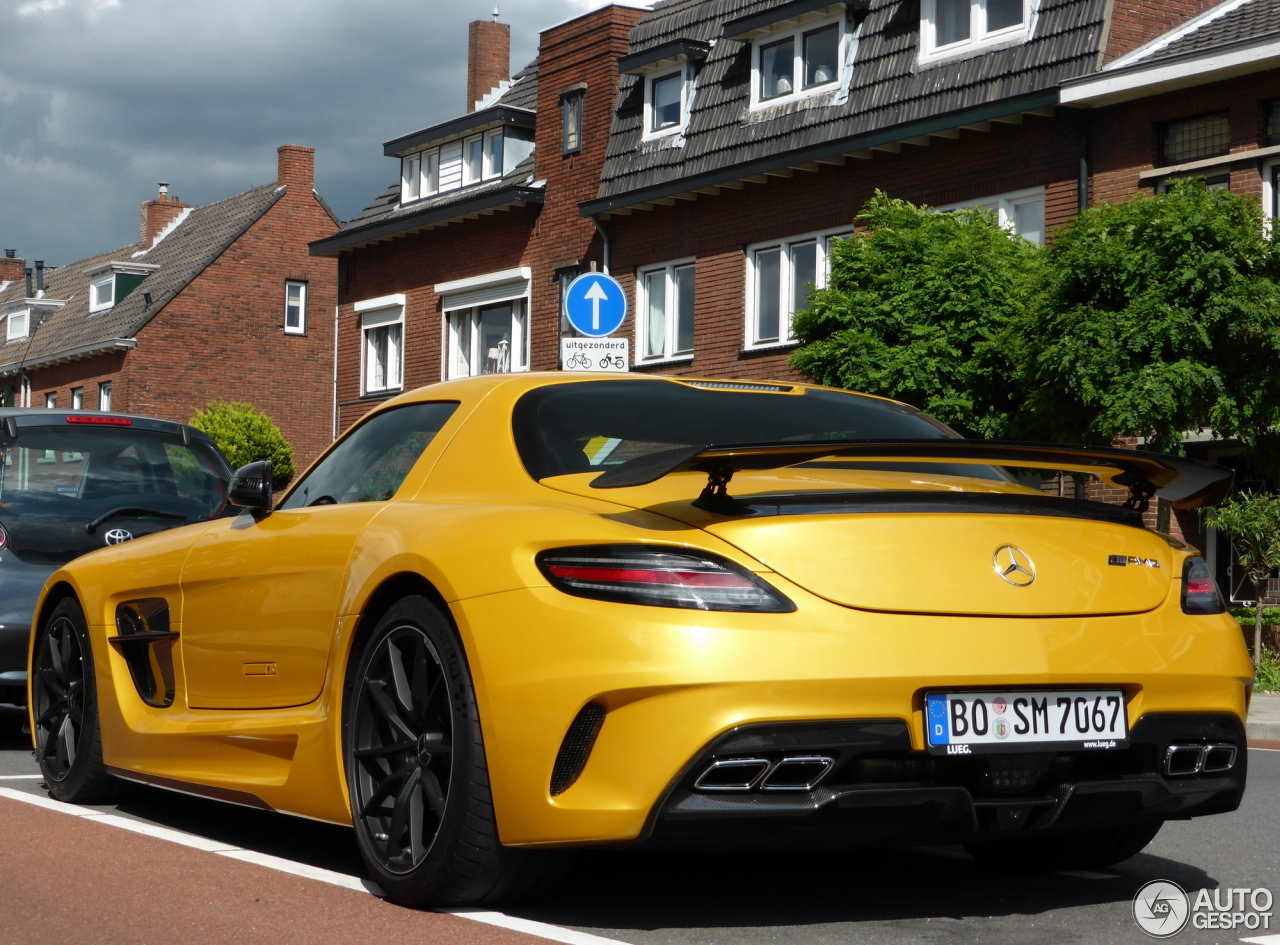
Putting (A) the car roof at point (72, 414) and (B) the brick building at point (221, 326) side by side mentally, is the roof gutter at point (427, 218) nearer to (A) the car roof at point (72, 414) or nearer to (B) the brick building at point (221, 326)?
(B) the brick building at point (221, 326)

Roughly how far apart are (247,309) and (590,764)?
155ft

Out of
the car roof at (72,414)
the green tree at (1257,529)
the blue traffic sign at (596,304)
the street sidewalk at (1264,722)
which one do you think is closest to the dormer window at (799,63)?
the green tree at (1257,529)

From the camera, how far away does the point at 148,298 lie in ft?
161

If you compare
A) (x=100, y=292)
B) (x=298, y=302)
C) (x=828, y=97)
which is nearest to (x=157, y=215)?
(x=100, y=292)

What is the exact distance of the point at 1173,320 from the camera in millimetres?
15352

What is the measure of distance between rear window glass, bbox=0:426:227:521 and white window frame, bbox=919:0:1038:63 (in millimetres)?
14502

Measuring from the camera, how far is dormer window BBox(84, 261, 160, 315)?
170ft

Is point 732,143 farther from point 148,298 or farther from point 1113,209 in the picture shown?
point 148,298

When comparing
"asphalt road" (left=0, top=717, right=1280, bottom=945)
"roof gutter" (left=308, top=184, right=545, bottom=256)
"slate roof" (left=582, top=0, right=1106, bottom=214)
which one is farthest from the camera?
"roof gutter" (left=308, top=184, right=545, bottom=256)

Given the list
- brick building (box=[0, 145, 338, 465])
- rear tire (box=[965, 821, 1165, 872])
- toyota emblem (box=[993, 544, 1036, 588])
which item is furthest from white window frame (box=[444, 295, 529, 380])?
toyota emblem (box=[993, 544, 1036, 588])

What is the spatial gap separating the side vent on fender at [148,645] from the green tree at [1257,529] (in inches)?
497

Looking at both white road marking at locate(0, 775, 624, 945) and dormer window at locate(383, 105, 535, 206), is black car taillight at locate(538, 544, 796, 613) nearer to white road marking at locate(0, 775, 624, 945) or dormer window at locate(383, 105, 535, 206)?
white road marking at locate(0, 775, 624, 945)

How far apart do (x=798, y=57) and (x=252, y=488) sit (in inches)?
796

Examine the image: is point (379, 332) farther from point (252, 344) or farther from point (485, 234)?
point (252, 344)
